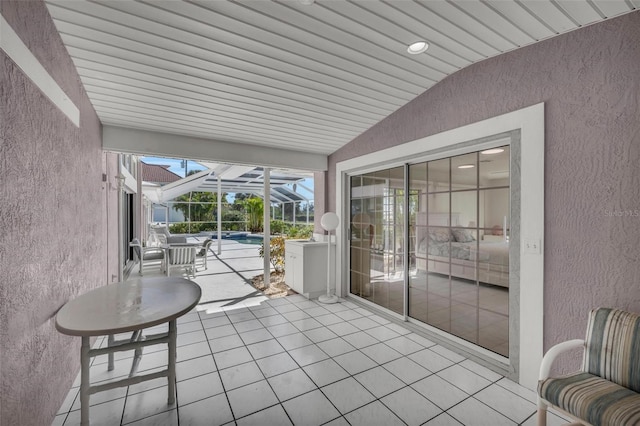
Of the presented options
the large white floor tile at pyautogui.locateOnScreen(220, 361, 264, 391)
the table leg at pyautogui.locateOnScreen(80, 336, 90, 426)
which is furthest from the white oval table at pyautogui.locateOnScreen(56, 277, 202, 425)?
the large white floor tile at pyautogui.locateOnScreen(220, 361, 264, 391)

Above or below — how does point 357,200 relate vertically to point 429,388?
above

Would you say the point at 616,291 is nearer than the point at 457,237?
Yes

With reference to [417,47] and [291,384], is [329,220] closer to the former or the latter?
[291,384]

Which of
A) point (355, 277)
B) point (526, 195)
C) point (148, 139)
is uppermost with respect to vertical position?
point (148, 139)

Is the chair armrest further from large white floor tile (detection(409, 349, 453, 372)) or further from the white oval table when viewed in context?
the white oval table

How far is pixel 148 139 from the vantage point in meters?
3.68

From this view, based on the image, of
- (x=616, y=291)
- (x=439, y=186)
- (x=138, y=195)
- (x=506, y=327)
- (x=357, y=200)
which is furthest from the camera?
(x=138, y=195)

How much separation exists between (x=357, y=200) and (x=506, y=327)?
2557 millimetres

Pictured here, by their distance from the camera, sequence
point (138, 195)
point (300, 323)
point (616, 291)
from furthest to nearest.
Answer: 1. point (138, 195)
2. point (300, 323)
3. point (616, 291)

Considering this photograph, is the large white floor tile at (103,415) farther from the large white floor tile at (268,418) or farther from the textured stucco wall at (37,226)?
the large white floor tile at (268,418)

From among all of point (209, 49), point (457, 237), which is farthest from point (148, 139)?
point (457, 237)

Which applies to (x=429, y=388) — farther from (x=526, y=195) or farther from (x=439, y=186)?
(x=439, y=186)

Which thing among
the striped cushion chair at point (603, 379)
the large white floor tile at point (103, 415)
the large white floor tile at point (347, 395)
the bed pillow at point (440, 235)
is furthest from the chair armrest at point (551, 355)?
the large white floor tile at point (103, 415)

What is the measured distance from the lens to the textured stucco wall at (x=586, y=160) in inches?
71.3
